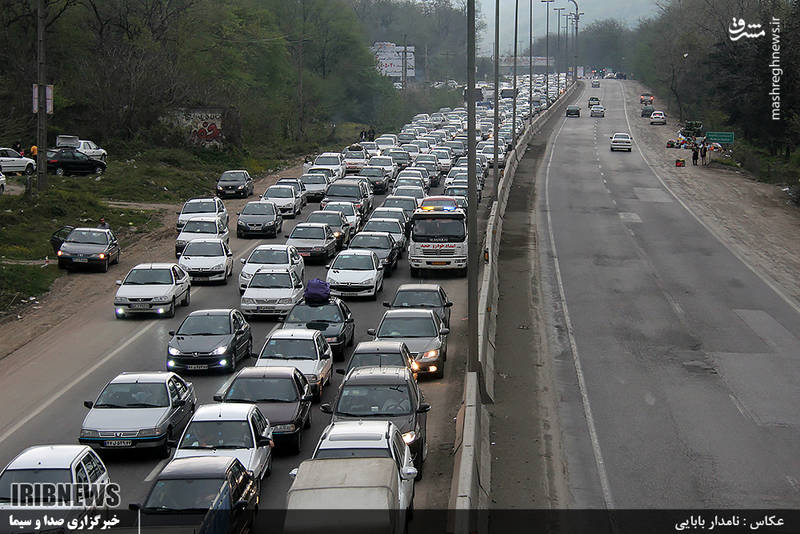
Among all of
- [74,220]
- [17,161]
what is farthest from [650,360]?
[17,161]

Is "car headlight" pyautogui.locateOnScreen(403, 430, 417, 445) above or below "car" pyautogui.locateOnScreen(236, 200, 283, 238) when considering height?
below

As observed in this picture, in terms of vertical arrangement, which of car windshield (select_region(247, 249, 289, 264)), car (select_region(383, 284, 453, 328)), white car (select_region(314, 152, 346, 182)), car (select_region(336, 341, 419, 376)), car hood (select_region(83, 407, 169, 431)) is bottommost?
car hood (select_region(83, 407, 169, 431))

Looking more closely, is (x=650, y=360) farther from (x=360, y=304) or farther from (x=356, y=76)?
(x=356, y=76)

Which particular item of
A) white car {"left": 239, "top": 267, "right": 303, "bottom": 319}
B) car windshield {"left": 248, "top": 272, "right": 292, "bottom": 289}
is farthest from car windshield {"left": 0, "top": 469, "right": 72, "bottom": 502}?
car windshield {"left": 248, "top": 272, "right": 292, "bottom": 289}

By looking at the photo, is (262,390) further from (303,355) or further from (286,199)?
(286,199)

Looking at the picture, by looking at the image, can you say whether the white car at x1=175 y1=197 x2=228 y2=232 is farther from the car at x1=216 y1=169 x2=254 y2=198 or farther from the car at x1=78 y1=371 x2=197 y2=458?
the car at x1=78 y1=371 x2=197 y2=458

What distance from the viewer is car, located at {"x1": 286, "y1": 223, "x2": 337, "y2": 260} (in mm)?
37844

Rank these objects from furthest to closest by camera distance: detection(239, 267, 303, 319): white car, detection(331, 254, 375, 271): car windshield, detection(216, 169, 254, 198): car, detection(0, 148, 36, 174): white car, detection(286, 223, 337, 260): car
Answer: detection(0, 148, 36, 174): white car, detection(216, 169, 254, 198): car, detection(286, 223, 337, 260): car, detection(331, 254, 375, 271): car windshield, detection(239, 267, 303, 319): white car

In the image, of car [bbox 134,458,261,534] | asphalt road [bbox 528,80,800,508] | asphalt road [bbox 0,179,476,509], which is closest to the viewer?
car [bbox 134,458,261,534]

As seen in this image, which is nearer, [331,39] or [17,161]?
[17,161]

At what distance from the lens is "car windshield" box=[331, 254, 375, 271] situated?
32844 mm

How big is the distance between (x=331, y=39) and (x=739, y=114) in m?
53.4

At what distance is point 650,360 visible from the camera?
25516mm

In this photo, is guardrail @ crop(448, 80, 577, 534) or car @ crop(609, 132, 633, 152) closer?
guardrail @ crop(448, 80, 577, 534)
